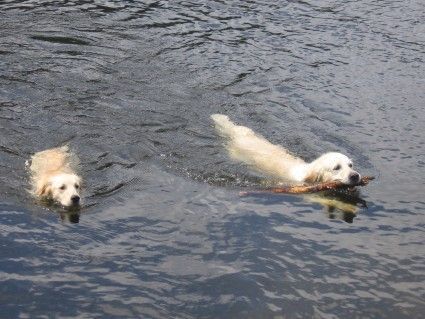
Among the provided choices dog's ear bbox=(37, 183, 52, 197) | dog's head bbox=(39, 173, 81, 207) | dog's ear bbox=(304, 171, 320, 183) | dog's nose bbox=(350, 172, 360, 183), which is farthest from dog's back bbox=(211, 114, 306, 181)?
dog's ear bbox=(37, 183, 52, 197)

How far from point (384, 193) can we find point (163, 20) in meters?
8.09

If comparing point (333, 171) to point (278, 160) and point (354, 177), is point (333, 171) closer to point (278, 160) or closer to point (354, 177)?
point (354, 177)

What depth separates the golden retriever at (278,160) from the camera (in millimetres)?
8750

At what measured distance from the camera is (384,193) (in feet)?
28.5

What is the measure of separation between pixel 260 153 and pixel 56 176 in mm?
3103

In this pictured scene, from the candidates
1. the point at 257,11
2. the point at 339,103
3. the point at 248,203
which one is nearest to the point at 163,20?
the point at 257,11

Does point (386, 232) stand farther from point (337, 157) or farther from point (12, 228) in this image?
point (12, 228)

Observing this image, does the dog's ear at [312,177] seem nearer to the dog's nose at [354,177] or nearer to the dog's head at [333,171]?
the dog's head at [333,171]

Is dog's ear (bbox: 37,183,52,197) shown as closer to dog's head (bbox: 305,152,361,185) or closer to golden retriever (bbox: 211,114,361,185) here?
golden retriever (bbox: 211,114,361,185)

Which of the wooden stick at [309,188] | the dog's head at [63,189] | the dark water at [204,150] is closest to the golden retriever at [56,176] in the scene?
the dog's head at [63,189]

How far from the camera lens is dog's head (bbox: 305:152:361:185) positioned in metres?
8.61

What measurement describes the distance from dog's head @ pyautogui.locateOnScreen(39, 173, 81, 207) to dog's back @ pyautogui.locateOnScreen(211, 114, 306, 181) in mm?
2658

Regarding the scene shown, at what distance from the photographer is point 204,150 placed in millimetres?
9820

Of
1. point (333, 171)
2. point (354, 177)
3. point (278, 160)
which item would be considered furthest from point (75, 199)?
point (354, 177)
